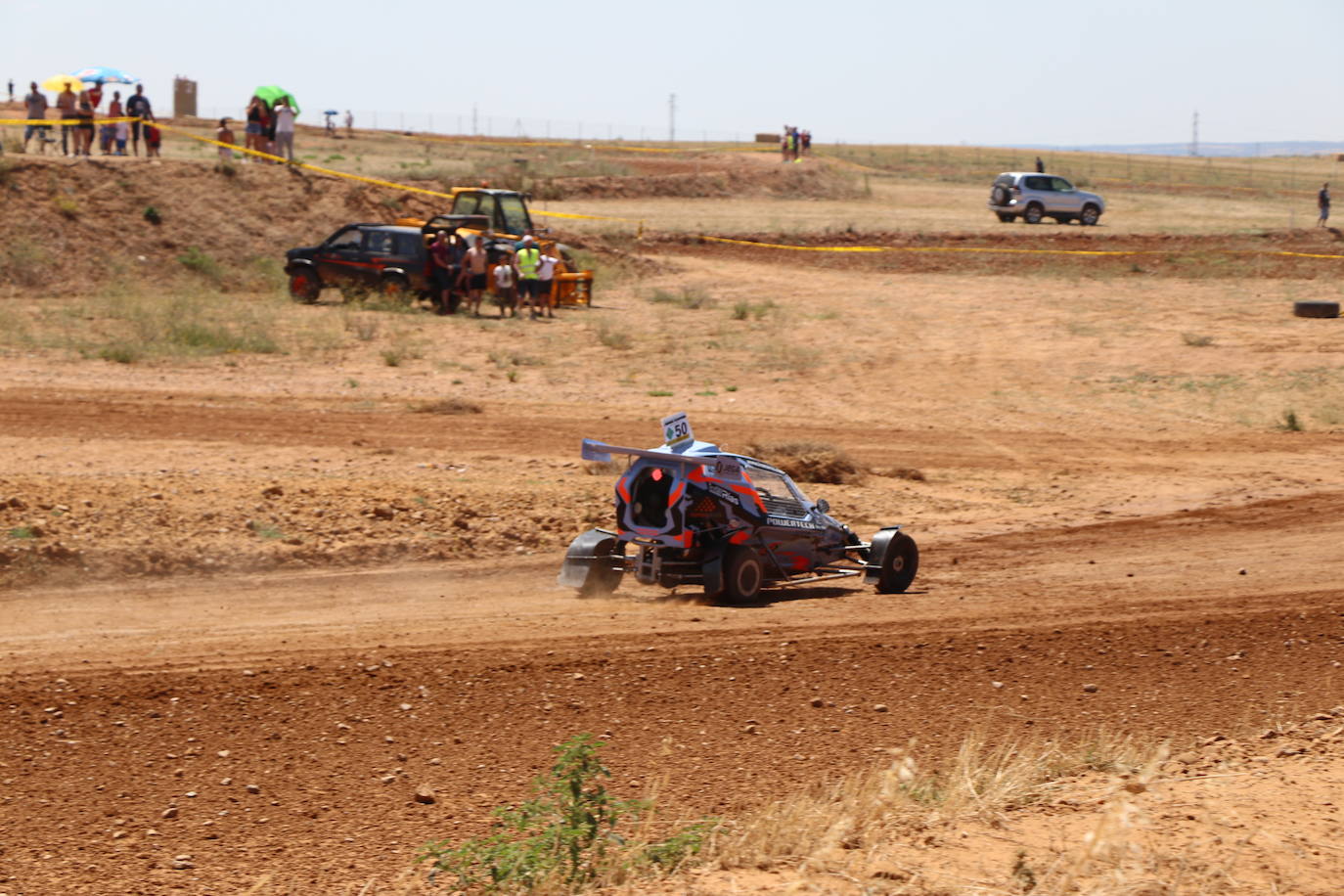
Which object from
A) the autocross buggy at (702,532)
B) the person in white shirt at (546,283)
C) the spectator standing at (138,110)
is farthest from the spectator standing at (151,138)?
the autocross buggy at (702,532)

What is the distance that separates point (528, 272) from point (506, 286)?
578mm

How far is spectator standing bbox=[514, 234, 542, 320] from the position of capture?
1150 inches

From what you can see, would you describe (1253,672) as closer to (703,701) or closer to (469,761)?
(703,701)

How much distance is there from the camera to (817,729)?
8727 millimetres

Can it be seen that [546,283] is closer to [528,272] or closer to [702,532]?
[528,272]

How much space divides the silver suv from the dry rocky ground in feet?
77.3

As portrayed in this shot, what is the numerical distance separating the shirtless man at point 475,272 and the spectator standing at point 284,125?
11.7 m

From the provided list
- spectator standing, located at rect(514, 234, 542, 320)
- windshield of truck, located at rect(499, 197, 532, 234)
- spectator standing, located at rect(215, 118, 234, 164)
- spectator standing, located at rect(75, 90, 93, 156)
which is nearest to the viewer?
spectator standing, located at rect(514, 234, 542, 320)

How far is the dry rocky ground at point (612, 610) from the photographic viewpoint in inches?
275

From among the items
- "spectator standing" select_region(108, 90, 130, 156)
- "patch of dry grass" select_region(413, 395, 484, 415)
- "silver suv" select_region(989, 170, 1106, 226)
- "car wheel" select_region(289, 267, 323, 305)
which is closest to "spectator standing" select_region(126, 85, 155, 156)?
"spectator standing" select_region(108, 90, 130, 156)

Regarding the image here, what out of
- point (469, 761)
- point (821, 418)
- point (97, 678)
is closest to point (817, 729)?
point (469, 761)

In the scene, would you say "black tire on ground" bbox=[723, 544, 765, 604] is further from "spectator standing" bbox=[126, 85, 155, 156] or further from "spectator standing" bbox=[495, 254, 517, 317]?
"spectator standing" bbox=[126, 85, 155, 156]

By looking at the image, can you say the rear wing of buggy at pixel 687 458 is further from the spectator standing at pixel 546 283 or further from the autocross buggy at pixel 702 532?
the spectator standing at pixel 546 283

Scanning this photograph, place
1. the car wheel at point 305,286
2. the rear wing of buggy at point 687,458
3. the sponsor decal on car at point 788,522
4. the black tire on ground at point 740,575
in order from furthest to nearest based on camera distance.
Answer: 1. the car wheel at point 305,286
2. the sponsor decal on car at point 788,522
3. the black tire on ground at point 740,575
4. the rear wing of buggy at point 687,458
